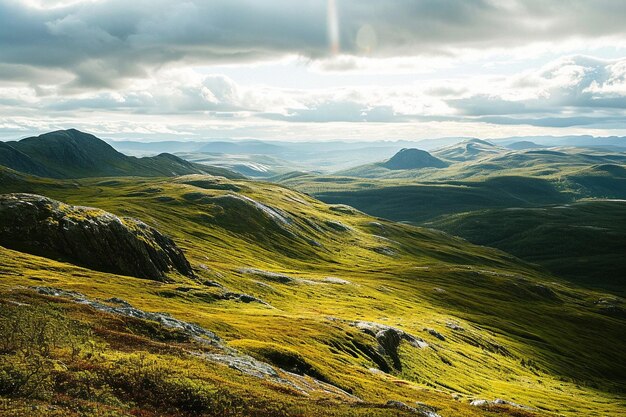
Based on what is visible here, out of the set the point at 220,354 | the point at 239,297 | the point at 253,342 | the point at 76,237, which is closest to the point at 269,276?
the point at 239,297

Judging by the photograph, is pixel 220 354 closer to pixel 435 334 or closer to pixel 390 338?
pixel 390 338

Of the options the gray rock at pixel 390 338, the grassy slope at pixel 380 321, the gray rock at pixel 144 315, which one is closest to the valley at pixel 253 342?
the gray rock at pixel 144 315

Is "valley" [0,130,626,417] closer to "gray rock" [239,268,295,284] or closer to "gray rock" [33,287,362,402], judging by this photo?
"gray rock" [33,287,362,402]

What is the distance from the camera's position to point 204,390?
35.4 metres

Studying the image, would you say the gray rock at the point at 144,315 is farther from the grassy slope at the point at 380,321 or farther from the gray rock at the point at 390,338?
the gray rock at the point at 390,338

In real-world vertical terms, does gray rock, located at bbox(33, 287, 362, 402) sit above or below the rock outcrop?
below

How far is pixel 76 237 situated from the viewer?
291 feet

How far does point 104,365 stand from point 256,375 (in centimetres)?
1448

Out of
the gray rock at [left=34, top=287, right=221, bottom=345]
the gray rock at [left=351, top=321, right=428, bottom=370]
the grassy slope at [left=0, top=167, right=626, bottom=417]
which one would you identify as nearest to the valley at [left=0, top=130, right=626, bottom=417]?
the gray rock at [left=34, top=287, right=221, bottom=345]

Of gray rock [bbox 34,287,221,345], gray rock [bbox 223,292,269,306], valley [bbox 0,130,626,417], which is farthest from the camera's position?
gray rock [bbox 223,292,269,306]

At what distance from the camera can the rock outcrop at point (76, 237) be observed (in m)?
86.4

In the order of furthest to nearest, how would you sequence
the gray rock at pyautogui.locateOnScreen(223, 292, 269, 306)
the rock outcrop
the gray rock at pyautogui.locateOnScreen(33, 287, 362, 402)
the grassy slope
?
the gray rock at pyautogui.locateOnScreen(223, 292, 269, 306) → the rock outcrop → the grassy slope → the gray rock at pyautogui.locateOnScreen(33, 287, 362, 402)

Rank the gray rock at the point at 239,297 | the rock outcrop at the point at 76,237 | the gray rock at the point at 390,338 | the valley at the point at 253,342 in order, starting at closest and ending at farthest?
1. the valley at the point at 253,342
2. the gray rock at the point at 390,338
3. the rock outcrop at the point at 76,237
4. the gray rock at the point at 239,297

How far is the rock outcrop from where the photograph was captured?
86.4 m
